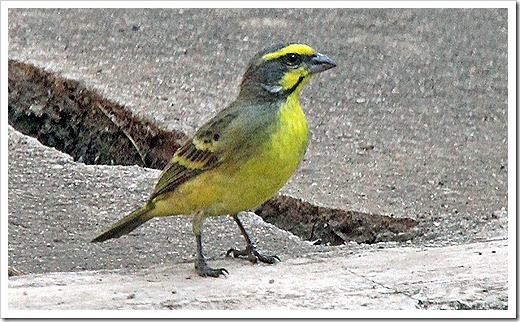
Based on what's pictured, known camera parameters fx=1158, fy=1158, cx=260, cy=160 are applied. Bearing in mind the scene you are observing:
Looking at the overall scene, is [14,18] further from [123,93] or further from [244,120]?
[244,120]

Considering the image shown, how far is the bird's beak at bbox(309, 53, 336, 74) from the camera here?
4453 millimetres

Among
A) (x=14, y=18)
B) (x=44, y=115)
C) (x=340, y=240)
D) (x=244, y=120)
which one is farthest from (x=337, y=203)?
(x=14, y=18)

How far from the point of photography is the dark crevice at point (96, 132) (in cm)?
534

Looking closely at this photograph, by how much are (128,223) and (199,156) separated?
0.47 meters

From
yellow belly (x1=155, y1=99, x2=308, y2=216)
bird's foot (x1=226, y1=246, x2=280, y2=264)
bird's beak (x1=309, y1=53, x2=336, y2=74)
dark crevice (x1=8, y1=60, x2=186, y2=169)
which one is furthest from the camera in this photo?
dark crevice (x1=8, y1=60, x2=186, y2=169)

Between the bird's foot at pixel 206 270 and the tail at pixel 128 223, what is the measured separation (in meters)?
0.34

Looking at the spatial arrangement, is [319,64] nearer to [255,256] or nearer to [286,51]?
[286,51]

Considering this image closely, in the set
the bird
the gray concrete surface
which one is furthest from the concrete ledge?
the bird

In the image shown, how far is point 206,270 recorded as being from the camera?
14.3ft

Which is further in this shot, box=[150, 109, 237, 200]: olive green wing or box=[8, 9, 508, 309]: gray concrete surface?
box=[8, 9, 508, 309]: gray concrete surface

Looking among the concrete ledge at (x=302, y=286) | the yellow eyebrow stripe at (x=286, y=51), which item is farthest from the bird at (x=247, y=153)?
the concrete ledge at (x=302, y=286)

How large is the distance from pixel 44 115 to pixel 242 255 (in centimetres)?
201

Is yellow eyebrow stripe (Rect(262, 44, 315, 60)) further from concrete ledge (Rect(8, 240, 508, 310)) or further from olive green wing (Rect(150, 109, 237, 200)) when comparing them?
concrete ledge (Rect(8, 240, 508, 310))

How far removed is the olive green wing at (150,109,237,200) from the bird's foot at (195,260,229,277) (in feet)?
1.03
